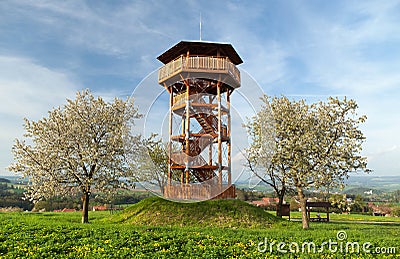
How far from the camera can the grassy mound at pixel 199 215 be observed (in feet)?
60.8

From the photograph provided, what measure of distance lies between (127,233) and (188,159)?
9749mm

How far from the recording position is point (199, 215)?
62.8 feet

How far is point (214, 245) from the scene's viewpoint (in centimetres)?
1135

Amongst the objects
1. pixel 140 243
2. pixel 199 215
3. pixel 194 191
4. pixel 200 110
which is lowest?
pixel 199 215

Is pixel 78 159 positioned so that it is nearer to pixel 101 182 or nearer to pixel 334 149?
pixel 101 182

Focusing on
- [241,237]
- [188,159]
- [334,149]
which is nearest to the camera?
[241,237]

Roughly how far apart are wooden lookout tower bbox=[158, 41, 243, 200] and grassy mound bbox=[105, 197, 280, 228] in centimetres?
85

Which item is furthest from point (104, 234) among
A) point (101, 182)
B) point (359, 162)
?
point (359, 162)
